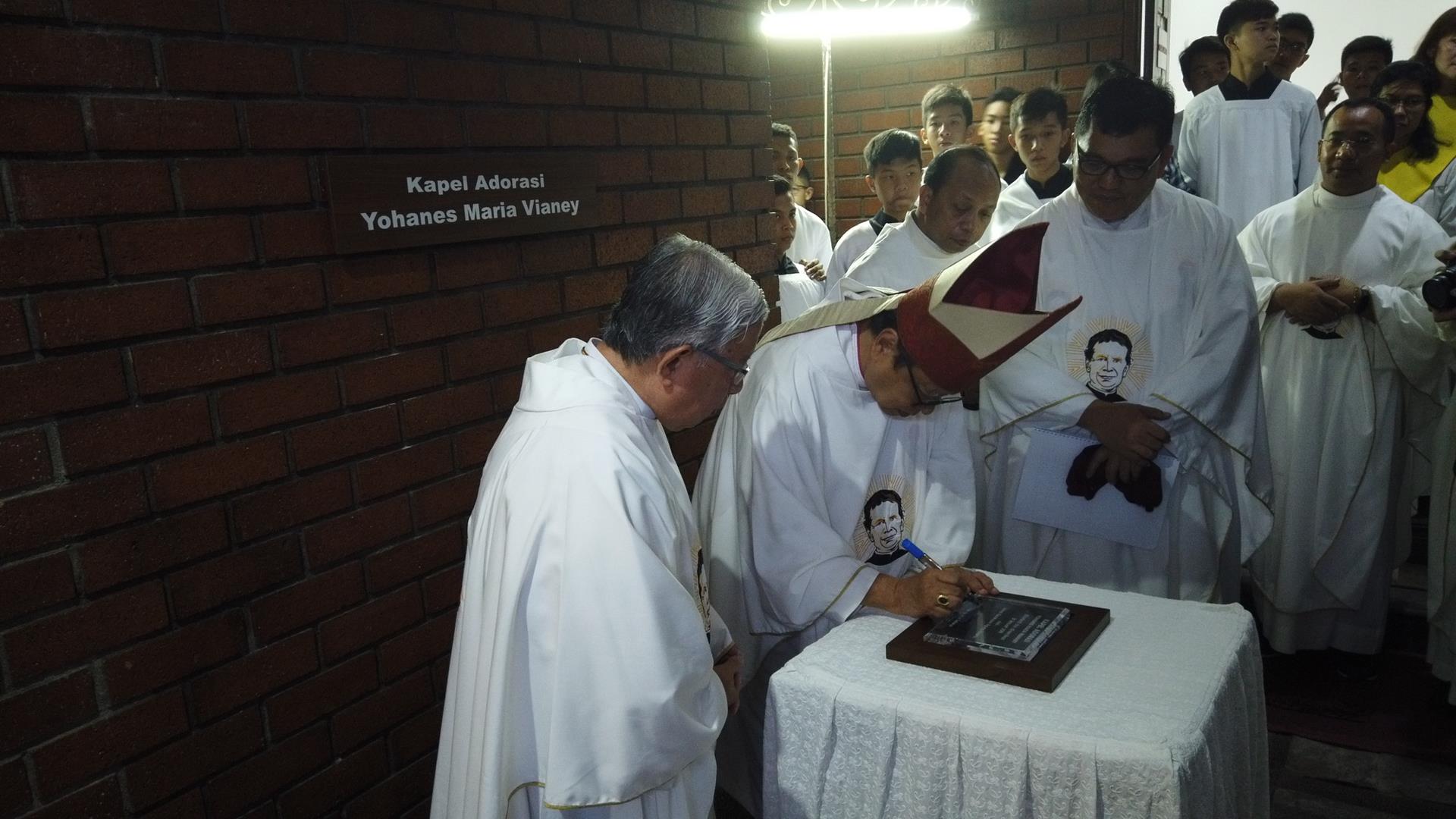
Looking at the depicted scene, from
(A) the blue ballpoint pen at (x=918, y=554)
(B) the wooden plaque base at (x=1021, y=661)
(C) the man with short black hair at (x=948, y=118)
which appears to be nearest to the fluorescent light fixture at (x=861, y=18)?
(C) the man with short black hair at (x=948, y=118)

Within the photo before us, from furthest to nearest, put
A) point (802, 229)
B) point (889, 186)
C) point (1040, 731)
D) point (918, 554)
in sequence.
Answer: point (802, 229)
point (889, 186)
point (918, 554)
point (1040, 731)

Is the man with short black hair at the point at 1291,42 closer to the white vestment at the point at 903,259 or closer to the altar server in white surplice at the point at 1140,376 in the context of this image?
the white vestment at the point at 903,259

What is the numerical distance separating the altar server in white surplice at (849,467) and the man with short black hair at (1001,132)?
3.65 m

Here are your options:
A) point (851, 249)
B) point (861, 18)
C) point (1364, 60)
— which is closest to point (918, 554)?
point (851, 249)

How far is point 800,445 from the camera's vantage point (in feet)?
7.86

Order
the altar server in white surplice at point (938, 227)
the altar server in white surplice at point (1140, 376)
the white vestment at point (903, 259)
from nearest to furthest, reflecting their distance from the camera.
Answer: the altar server in white surplice at point (1140, 376) < the altar server in white surplice at point (938, 227) < the white vestment at point (903, 259)

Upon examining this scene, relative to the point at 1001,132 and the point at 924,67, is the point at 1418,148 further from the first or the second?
the point at 924,67

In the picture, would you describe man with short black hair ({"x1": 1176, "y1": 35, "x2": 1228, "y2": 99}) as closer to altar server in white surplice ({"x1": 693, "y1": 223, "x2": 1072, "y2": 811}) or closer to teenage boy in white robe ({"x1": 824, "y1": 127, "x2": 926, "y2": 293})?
teenage boy in white robe ({"x1": 824, "y1": 127, "x2": 926, "y2": 293})

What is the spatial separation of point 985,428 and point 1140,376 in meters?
0.51

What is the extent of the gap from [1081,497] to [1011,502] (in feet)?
0.91

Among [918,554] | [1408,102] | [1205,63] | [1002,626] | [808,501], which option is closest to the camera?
[1002,626]

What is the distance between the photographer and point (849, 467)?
2467 mm

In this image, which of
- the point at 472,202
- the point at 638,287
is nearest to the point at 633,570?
the point at 638,287

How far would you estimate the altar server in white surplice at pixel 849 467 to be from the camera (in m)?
2.16
